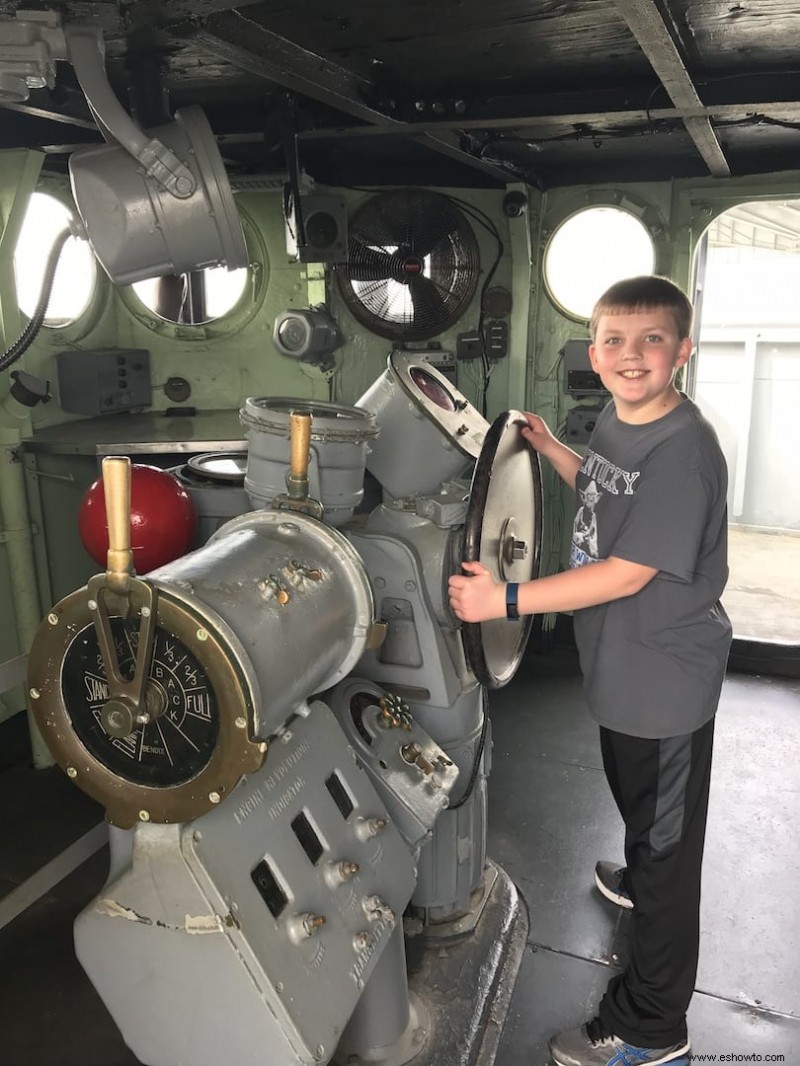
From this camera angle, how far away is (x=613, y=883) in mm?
2436

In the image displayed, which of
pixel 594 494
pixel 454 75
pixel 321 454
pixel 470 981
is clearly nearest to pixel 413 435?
pixel 321 454

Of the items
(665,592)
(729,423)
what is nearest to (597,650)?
(665,592)

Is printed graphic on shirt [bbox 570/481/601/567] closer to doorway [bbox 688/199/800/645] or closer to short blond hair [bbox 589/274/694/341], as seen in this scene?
short blond hair [bbox 589/274/694/341]

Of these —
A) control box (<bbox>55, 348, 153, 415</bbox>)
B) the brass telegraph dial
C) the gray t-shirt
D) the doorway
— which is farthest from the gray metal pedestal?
the doorway

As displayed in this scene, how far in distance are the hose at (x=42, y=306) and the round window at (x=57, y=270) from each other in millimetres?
778

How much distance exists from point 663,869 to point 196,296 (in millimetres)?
3484

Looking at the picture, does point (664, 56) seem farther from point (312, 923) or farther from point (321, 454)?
point (312, 923)

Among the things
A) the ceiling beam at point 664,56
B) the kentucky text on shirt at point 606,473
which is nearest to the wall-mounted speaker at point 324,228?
the ceiling beam at point 664,56

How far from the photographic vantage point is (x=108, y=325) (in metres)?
4.13

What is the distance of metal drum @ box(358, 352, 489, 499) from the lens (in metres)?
1.90

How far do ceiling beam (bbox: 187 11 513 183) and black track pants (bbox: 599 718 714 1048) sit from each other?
1.71m

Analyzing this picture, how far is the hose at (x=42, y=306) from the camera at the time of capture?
241 cm

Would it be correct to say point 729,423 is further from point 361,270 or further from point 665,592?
point 665,592

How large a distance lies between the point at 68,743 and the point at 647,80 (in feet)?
7.81
